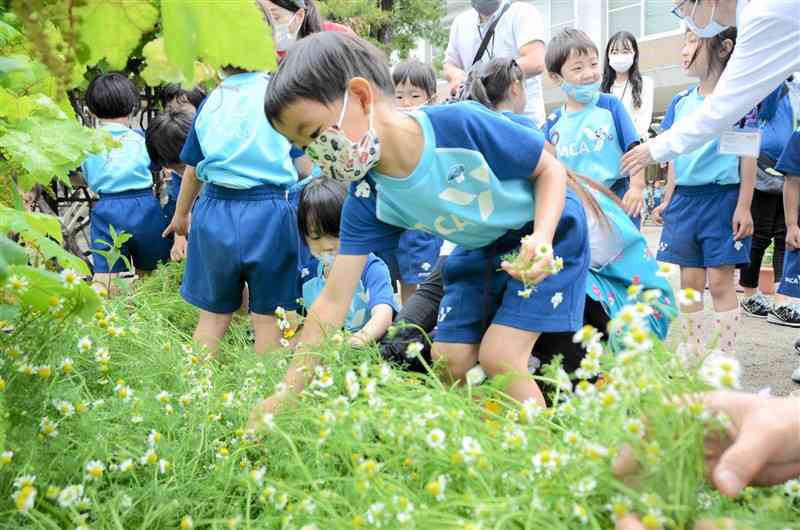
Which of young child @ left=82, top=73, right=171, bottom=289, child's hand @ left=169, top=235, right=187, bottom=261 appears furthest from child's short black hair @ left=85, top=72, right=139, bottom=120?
child's hand @ left=169, top=235, right=187, bottom=261

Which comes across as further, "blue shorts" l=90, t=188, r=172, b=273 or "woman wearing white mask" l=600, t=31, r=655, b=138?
"woman wearing white mask" l=600, t=31, r=655, b=138

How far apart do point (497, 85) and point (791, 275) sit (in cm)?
148

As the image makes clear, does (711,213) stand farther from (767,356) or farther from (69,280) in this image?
(69,280)

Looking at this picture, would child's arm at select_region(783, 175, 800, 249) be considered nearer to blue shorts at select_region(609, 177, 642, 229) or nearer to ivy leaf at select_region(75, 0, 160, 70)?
blue shorts at select_region(609, 177, 642, 229)

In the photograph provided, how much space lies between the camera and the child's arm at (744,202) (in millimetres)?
3520

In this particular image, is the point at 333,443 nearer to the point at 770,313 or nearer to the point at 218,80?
the point at 218,80

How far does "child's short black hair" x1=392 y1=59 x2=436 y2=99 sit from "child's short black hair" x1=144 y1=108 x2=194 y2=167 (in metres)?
1.15

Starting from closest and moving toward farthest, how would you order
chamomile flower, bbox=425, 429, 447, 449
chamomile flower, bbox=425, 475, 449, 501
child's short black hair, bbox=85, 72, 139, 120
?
chamomile flower, bbox=425, 475, 449, 501
chamomile flower, bbox=425, 429, 447, 449
child's short black hair, bbox=85, 72, 139, 120

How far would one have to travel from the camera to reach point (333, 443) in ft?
4.29

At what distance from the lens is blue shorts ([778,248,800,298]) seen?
346 cm

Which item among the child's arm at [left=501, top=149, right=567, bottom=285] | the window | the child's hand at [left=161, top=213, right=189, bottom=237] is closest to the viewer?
the child's arm at [left=501, top=149, right=567, bottom=285]

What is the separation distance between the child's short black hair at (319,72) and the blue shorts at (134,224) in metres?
2.99

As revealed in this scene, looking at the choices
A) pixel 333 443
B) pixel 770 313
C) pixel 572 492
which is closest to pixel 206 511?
pixel 333 443

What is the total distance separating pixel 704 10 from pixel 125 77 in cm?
323
